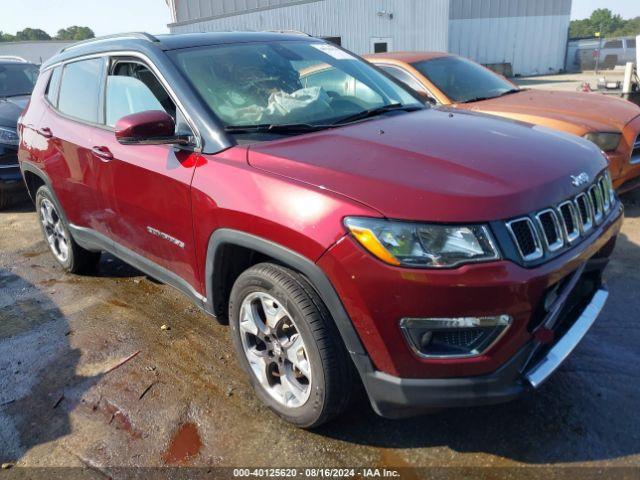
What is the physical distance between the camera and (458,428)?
2566mm

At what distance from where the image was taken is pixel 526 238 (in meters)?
2.04

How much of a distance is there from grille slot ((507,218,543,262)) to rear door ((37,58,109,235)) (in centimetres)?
255

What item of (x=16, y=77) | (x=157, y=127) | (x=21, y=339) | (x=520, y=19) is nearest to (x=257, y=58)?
(x=157, y=127)

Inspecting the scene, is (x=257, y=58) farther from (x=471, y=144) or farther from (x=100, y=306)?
(x=100, y=306)

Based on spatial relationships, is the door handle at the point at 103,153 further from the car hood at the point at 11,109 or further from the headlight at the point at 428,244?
the car hood at the point at 11,109

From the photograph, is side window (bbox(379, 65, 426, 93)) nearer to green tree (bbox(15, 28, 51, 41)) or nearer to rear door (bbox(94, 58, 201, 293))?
rear door (bbox(94, 58, 201, 293))

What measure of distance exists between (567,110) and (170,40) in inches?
155

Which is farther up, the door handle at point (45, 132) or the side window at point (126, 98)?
the side window at point (126, 98)

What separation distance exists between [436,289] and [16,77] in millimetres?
9020

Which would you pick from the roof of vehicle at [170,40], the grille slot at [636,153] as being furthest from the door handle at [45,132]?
the grille slot at [636,153]

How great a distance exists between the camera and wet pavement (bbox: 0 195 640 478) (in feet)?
8.02

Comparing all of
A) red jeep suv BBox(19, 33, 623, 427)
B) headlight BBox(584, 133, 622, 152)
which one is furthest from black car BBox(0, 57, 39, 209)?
headlight BBox(584, 133, 622, 152)

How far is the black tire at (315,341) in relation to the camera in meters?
2.23

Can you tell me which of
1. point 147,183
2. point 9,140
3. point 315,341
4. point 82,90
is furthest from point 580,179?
point 9,140
